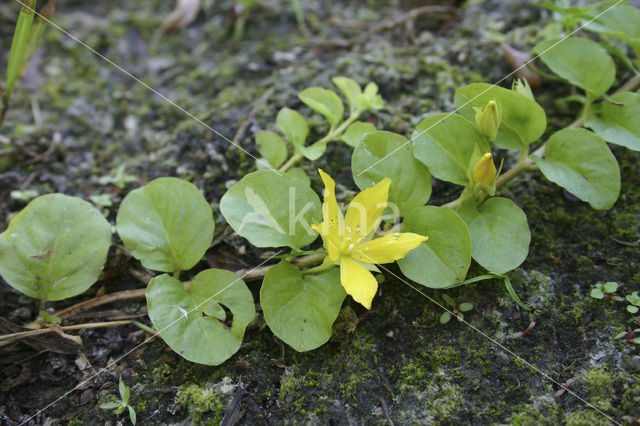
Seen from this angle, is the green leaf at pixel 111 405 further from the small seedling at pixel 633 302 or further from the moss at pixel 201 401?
the small seedling at pixel 633 302

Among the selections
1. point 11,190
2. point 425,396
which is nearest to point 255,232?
point 425,396

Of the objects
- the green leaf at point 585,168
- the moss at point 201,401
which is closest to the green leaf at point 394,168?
the green leaf at point 585,168

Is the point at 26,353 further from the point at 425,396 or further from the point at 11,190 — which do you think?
the point at 425,396

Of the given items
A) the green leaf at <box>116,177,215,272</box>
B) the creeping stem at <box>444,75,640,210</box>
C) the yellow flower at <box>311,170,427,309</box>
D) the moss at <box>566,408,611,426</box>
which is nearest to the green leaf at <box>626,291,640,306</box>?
the moss at <box>566,408,611,426</box>

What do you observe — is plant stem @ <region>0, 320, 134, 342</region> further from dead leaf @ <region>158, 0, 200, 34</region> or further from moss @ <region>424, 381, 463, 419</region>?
dead leaf @ <region>158, 0, 200, 34</region>

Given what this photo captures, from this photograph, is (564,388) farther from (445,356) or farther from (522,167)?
(522,167)

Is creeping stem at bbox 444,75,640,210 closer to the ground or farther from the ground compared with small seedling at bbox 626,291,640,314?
farther from the ground
